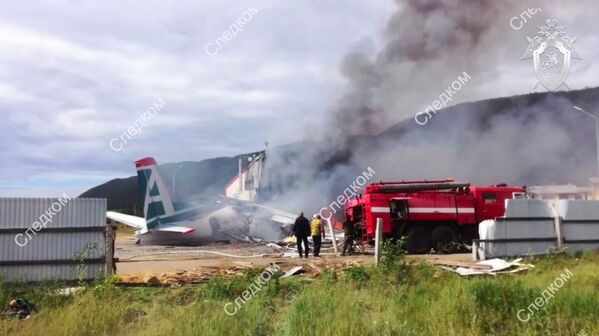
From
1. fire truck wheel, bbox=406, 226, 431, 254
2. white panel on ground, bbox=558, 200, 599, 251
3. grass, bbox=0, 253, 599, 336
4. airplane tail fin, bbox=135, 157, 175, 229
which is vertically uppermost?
airplane tail fin, bbox=135, 157, 175, 229

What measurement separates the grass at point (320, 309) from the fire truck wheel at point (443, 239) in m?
8.05

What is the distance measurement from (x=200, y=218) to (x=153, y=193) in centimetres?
302

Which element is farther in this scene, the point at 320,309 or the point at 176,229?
the point at 176,229

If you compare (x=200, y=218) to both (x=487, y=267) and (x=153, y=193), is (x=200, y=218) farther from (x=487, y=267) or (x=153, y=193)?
(x=487, y=267)

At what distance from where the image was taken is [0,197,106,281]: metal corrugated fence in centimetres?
1108

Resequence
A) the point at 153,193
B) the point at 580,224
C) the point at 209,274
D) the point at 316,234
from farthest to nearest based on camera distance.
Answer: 1. the point at 153,193
2. the point at 316,234
3. the point at 580,224
4. the point at 209,274

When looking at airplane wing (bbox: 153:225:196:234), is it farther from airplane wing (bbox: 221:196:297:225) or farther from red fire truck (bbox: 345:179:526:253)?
red fire truck (bbox: 345:179:526:253)

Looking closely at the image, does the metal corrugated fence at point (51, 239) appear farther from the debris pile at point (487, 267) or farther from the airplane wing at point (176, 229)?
the airplane wing at point (176, 229)

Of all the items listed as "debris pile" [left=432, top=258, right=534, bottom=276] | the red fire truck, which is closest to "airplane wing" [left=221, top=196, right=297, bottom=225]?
the red fire truck

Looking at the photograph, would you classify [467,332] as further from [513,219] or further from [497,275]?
[513,219]

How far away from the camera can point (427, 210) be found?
1953 cm

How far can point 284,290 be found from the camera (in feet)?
35.8

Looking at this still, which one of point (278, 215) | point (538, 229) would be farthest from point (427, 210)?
point (278, 215)

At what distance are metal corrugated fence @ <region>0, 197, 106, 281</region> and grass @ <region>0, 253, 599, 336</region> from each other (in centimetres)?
61
